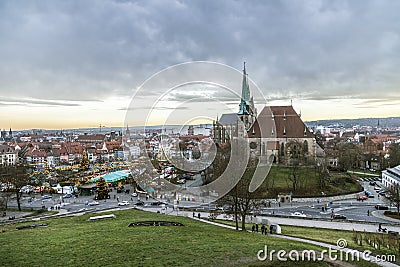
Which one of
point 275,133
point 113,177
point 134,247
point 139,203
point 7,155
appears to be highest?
point 275,133

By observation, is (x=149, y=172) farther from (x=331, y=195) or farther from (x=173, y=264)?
(x=173, y=264)

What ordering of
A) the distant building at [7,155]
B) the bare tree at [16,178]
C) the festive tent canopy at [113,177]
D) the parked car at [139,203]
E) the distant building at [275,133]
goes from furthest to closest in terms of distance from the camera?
the distant building at [7,155], the distant building at [275,133], the festive tent canopy at [113,177], the bare tree at [16,178], the parked car at [139,203]

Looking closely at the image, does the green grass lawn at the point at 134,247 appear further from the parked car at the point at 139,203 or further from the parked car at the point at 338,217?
the parked car at the point at 139,203

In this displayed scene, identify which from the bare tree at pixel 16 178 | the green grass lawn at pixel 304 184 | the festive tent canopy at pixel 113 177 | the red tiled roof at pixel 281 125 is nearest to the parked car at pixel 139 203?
the bare tree at pixel 16 178

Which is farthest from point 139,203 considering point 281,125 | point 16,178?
point 281,125

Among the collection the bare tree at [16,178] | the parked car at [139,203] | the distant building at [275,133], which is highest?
the distant building at [275,133]

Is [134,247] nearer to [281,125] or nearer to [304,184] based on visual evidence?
[304,184]

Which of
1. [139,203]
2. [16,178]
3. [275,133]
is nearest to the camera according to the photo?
[139,203]

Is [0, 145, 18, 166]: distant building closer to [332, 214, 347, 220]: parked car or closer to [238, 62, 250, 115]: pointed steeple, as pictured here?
[238, 62, 250, 115]: pointed steeple

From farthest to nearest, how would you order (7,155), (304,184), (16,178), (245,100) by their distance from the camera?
(7,155), (245,100), (304,184), (16,178)

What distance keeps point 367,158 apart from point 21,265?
70.7m

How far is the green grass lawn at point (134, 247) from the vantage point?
13.5m

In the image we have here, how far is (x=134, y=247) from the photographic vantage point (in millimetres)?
15531

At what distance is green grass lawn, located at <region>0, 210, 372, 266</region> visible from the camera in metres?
13.5
